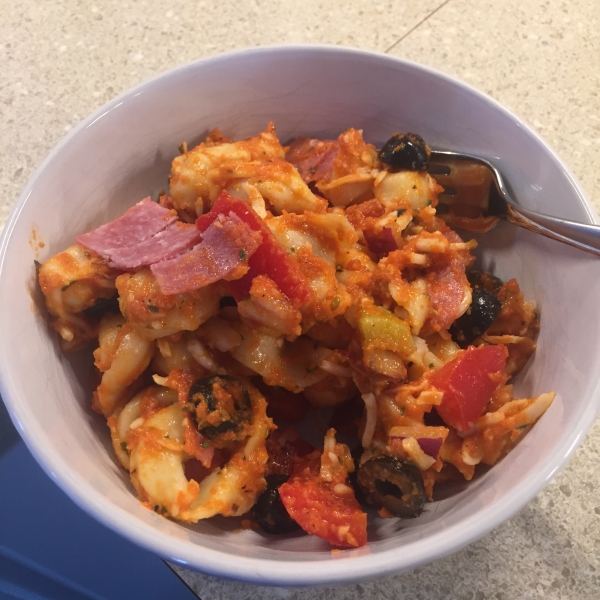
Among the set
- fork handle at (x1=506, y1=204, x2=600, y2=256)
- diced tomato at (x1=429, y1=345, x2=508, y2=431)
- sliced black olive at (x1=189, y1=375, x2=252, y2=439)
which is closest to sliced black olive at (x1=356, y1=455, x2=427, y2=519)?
diced tomato at (x1=429, y1=345, x2=508, y2=431)

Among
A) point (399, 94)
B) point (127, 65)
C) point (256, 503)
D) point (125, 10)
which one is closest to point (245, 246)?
point (256, 503)

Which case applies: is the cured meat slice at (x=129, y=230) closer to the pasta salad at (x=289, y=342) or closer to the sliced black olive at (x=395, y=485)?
the pasta salad at (x=289, y=342)

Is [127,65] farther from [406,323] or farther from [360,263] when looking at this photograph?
[406,323]

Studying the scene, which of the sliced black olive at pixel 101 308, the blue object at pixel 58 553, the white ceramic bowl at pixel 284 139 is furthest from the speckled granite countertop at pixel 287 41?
the blue object at pixel 58 553

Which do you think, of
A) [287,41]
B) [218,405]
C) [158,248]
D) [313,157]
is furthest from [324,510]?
[287,41]

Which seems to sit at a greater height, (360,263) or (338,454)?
(360,263)

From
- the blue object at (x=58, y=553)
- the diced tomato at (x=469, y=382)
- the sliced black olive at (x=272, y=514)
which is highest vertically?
the diced tomato at (x=469, y=382)

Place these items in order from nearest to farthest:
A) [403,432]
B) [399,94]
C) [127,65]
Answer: [403,432] < [399,94] < [127,65]
